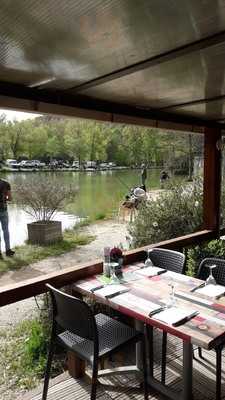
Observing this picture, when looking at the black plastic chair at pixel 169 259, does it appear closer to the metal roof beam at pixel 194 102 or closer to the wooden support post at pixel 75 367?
the wooden support post at pixel 75 367

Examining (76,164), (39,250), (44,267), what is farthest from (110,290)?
(76,164)

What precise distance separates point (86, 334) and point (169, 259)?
3.98 ft

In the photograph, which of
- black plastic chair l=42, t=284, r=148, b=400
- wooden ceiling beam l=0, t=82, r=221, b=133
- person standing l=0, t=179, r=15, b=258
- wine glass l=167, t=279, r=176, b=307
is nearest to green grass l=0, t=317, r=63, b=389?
black plastic chair l=42, t=284, r=148, b=400

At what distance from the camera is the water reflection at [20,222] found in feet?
24.1

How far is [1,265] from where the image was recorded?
525cm

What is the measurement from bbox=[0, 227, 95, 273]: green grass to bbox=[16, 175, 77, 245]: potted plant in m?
0.21

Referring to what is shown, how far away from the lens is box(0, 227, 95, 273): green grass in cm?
537

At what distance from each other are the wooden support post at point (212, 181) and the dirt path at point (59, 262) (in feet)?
5.91

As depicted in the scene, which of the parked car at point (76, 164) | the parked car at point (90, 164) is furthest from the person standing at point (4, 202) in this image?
the parked car at point (90, 164)

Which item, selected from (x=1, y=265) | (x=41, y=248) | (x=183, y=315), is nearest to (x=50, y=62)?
(x=183, y=315)

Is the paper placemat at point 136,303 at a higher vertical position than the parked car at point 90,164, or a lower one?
lower

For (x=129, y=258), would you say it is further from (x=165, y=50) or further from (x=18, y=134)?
(x=18, y=134)

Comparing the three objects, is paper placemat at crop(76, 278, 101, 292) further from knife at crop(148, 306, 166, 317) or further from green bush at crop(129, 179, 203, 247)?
green bush at crop(129, 179, 203, 247)

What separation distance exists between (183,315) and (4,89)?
6.00ft
